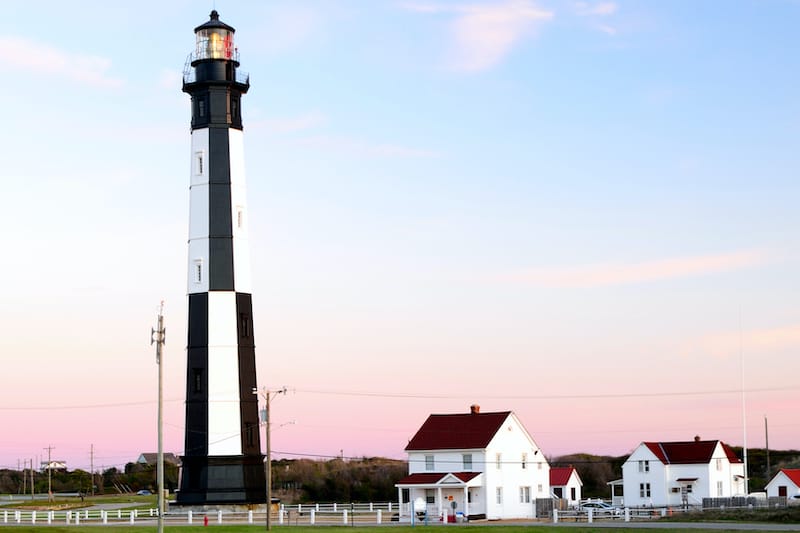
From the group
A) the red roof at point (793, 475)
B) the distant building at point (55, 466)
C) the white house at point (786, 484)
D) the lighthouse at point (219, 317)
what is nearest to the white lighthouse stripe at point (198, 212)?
the lighthouse at point (219, 317)

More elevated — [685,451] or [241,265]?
[241,265]

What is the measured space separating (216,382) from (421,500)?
444 inches

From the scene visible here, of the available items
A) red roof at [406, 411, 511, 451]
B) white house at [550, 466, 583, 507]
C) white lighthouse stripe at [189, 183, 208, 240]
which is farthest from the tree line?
white lighthouse stripe at [189, 183, 208, 240]

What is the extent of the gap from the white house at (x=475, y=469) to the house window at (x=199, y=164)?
1799 cm

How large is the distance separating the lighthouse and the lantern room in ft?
2.06

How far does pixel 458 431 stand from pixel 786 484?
2252 cm

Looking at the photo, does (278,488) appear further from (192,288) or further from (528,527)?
(528,527)

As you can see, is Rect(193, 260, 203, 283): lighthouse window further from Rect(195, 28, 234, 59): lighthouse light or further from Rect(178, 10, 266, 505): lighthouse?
Rect(195, 28, 234, 59): lighthouse light

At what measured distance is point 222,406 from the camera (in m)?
55.7

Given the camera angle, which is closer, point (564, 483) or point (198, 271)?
point (198, 271)

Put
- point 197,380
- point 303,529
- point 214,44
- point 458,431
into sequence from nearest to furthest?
point 303,529, point 197,380, point 214,44, point 458,431

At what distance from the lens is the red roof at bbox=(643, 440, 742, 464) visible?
6988cm

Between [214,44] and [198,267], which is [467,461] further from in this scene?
[214,44]

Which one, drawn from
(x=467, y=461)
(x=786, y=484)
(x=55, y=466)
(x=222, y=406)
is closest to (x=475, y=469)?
(x=467, y=461)
